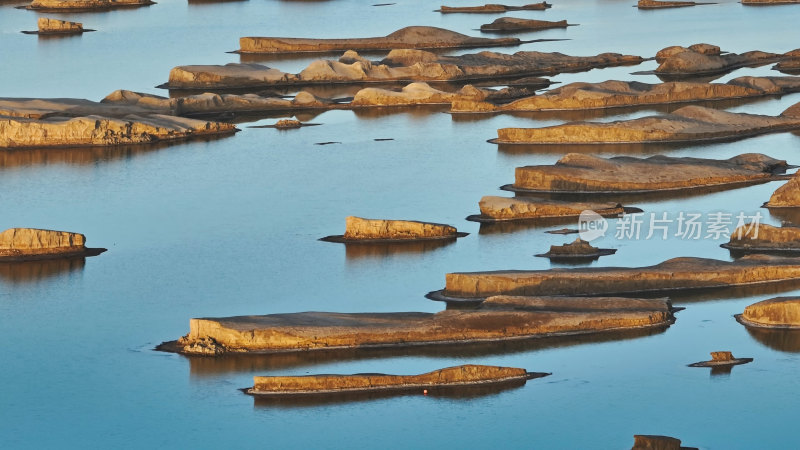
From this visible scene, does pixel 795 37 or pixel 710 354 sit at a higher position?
pixel 795 37

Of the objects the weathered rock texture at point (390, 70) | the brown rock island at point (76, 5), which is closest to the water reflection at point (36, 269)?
the weathered rock texture at point (390, 70)

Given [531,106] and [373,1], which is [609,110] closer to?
[531,106]

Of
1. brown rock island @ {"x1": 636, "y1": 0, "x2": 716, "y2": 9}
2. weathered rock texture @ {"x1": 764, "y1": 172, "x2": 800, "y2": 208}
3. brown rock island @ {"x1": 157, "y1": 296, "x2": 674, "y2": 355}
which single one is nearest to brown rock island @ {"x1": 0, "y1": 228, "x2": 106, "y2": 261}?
brown rock island @ {"x1": 157, "y1": 296, "x2": 674, "y2": 355}

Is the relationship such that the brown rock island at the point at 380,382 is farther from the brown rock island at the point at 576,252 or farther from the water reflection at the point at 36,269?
the water reflection at the point at 36,269

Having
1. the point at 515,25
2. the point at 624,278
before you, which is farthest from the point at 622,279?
the point at 515,25

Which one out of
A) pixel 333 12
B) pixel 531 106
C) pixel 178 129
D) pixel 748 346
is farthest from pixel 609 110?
pixel 333 12
